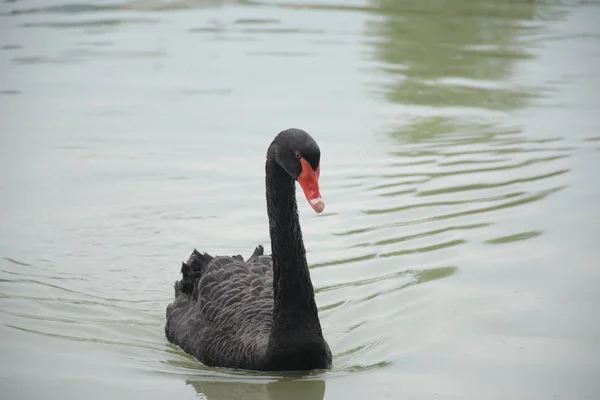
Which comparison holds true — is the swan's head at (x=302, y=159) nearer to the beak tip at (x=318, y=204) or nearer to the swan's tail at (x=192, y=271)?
the beak tip at (x=318, y=204)

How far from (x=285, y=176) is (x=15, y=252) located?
2.68 metres

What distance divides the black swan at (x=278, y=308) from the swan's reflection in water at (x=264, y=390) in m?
0.10

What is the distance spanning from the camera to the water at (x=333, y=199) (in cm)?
530

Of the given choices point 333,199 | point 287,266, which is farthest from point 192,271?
point 333,199

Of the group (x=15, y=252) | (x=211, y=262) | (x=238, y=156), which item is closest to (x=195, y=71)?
(x=238, y=156)

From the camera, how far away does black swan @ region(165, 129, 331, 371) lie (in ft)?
15.9

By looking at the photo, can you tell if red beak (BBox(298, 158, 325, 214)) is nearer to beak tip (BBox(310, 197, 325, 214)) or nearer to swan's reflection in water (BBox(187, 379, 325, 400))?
beak tip (BBox(310, 197, 325, 214))

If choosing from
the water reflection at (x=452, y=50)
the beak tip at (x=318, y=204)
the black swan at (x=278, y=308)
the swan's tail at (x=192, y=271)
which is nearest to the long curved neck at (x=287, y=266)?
the black swan at (x=278, y=308)

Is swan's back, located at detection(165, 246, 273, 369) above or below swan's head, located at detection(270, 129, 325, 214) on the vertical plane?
below

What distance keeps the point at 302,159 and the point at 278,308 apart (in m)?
0.78

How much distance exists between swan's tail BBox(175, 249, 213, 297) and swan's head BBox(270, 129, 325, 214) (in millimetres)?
1309

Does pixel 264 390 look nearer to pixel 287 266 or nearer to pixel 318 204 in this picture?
pixel 287 266

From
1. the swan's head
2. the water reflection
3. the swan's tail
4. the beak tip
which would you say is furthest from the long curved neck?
the water reflection

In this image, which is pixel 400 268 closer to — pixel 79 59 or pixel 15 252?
pixel 15 252
